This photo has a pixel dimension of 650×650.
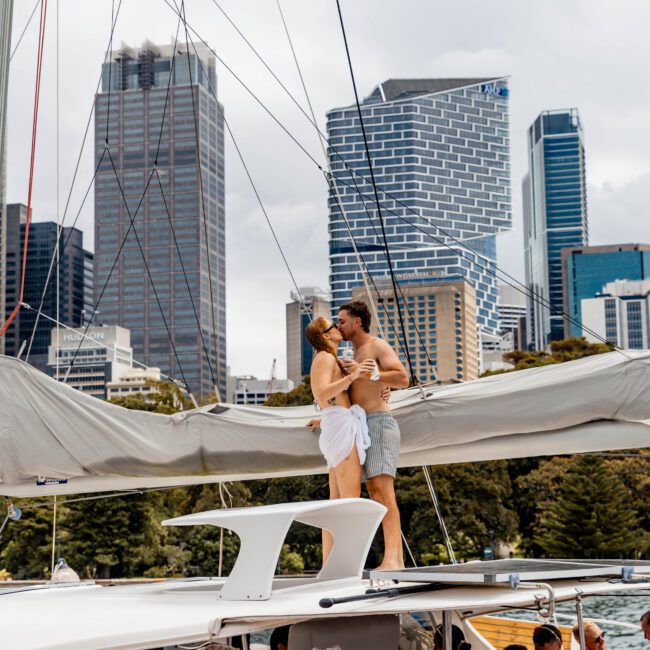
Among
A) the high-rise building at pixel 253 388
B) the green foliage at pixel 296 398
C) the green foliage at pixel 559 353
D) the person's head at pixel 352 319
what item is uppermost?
the high-rise building at pixel 253 388

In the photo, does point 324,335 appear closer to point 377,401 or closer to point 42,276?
point 377,401

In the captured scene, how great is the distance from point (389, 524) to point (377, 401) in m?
0.72

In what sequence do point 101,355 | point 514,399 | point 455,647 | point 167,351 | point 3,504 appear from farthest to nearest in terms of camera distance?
point 167,351, point 101,355, point 3,504, point 514,399, point 455,647

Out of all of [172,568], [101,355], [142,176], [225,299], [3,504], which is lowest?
[172,568]

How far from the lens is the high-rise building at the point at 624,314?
17800cm

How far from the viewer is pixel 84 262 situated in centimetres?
19262

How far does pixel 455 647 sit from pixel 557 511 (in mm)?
38268

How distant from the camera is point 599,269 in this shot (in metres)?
195

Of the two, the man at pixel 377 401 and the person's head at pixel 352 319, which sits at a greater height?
the person's head at pixel 352 319

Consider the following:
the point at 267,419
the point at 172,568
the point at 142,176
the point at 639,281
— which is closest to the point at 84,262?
the point at 142,176

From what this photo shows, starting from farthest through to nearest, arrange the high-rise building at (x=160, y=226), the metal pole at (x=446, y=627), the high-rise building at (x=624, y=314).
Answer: the high-rise building at (x=160, y=226)
the high-rise building at (x=624, y=314)
the metal pole at (x=446, y=627)

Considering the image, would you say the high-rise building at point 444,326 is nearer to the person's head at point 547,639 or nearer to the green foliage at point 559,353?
the green foliage at point 559,353

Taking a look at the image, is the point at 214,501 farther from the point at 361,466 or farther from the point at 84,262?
the point at 84,262

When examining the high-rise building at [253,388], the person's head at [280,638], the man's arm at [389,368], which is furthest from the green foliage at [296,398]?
the high-rise building at [253,388]
